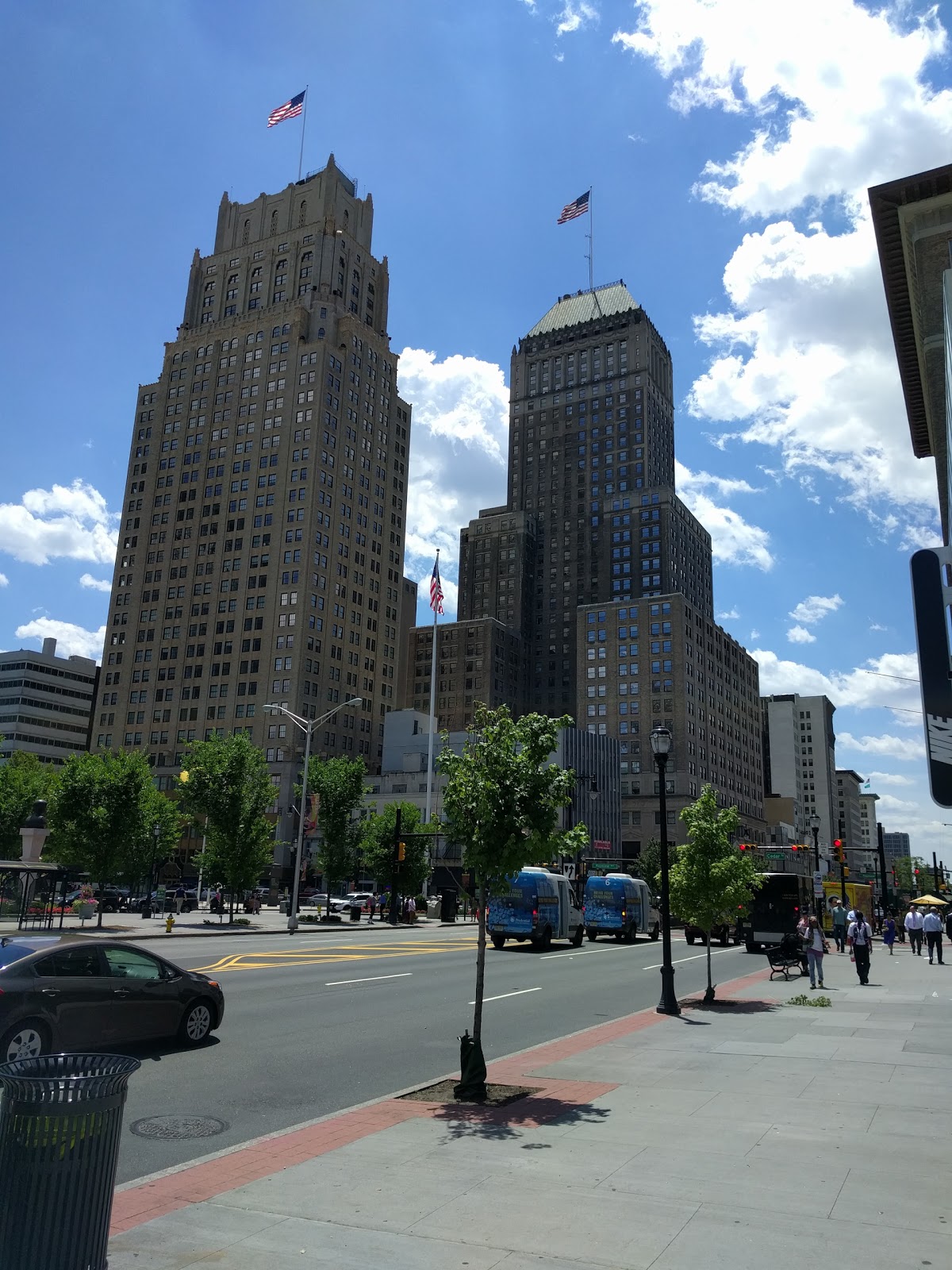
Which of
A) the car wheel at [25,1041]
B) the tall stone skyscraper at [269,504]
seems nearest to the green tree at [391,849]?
the tall stone skyscraper at [269,504]

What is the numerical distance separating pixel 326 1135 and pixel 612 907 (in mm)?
36010

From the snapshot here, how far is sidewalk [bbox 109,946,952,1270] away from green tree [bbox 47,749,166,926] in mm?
36572

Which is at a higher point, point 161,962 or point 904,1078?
point 161,962

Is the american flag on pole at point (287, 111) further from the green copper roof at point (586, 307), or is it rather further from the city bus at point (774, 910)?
the green copper roof at point (586, 307)

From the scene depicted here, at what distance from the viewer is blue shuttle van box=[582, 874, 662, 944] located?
139 ft

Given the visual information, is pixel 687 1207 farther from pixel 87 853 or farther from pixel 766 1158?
pixel 87 853

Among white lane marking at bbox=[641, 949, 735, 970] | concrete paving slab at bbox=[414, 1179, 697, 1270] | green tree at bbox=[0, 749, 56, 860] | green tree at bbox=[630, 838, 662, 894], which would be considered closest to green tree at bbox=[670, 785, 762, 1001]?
white lane marking at bbox=[641, 949, 735, 970]

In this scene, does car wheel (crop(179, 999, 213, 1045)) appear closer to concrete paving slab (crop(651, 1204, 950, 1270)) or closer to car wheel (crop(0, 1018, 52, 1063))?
car wheel (crop(0, 1018, 52, 1063))

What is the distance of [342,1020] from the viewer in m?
16.0

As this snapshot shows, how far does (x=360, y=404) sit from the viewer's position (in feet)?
394

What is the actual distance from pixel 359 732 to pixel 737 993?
94.5 metres

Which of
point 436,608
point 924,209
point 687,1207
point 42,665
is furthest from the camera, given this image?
point 42,665

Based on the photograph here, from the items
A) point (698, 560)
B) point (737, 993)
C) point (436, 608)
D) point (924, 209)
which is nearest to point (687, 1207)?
point (737, 993)

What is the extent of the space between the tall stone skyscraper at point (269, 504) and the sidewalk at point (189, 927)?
45.3 meters
